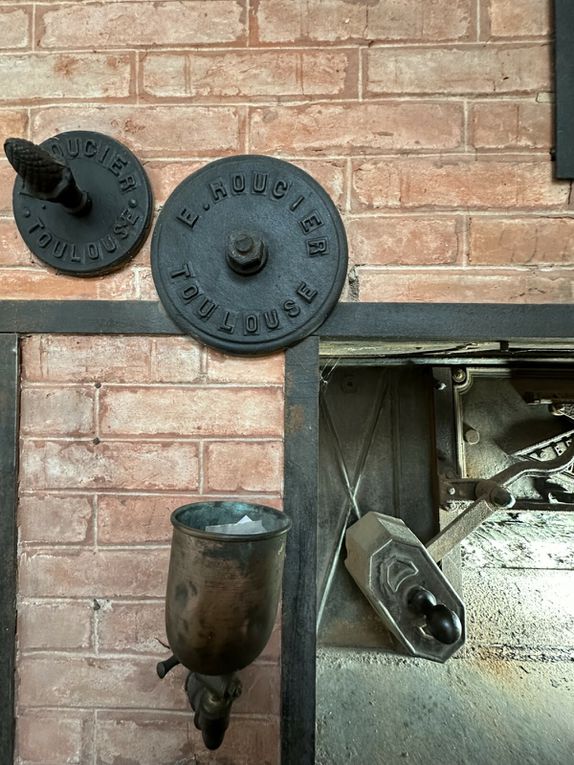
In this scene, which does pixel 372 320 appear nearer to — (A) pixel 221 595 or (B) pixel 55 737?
(A) pixel 221 595

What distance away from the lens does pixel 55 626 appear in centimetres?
70

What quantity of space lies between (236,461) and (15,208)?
559 mm

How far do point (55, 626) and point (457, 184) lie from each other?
97cm

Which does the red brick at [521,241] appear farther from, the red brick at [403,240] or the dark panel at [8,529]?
the dark panel at [8,529]

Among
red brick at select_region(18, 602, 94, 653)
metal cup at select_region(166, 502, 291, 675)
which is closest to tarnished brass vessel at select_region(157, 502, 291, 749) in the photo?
metal cup at select_region(166, 502, 291, 675)

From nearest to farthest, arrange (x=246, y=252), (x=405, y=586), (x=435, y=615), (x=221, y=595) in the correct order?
(x=221, y=595) < (x=246, y=252) < (x=435, y=615) < (x=405, y=586)

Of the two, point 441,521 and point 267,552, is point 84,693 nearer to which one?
point 267,552

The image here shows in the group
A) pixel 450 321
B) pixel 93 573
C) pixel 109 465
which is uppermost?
pixel 450 321

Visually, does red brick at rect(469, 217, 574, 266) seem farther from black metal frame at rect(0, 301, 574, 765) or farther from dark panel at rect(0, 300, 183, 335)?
dark panel at rect(0, 300, 183, 335)

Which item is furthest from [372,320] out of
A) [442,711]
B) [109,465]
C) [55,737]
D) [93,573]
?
[442,711]

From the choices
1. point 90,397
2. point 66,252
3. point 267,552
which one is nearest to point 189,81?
point 66,252

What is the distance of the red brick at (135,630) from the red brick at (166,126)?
2.44 feet

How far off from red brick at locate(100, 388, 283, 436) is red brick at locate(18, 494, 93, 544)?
135mm

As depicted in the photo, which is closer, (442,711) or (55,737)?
(55,737)
